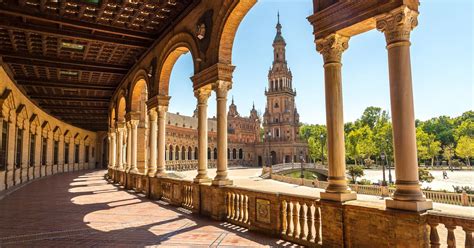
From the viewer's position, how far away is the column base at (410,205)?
4.25 metres

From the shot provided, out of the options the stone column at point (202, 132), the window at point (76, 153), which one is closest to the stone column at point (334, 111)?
the stone column at point (202, 132)

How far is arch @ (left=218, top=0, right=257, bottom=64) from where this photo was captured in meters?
8.24

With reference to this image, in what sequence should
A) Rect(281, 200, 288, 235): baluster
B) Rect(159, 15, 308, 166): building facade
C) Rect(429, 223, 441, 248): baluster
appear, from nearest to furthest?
Rect(429, 223, 441, 248): baluster < Rect(281, 200, 288, 235): baluster < Rect(159, 15, 308, 166): building facade

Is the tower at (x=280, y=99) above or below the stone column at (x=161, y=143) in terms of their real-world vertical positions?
above

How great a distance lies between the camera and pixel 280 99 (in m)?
78.1

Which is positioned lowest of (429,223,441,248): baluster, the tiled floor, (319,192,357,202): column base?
the tiled floor

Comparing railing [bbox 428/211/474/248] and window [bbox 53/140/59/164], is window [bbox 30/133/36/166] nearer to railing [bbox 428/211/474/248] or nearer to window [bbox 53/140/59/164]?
window [bbox 53/140/59/164]

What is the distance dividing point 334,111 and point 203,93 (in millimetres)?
5145

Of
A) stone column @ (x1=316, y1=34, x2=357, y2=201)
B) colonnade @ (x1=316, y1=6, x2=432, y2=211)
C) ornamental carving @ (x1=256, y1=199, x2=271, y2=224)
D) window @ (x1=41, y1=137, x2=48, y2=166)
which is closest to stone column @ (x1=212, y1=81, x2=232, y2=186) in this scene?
ornamental carving @ (x1=256, y1=199, x2=271, y2=224)

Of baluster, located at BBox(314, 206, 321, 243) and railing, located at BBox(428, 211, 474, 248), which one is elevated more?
railing, located at BBox(428, 211, 474, 248)

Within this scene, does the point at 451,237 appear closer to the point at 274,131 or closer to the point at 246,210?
the point at 246,210

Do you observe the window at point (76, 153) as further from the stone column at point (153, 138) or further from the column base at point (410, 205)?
the column base at point (410, 205)

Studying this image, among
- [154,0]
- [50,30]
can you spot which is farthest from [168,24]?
[50,30]

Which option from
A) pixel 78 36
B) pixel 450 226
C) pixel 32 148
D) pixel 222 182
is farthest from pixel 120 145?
pixel 450 226
